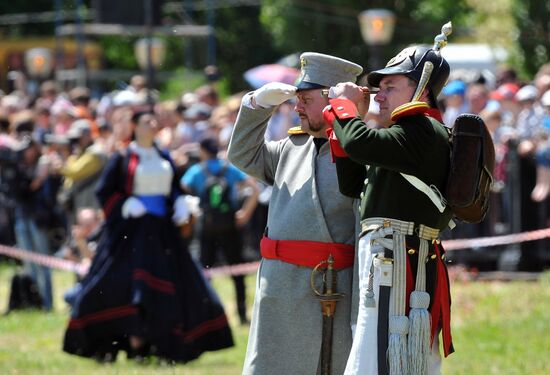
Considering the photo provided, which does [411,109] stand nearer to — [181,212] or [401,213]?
[401,213]

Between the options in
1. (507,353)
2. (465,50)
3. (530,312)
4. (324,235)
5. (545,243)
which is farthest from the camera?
(465,50)

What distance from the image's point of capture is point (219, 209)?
12.3m

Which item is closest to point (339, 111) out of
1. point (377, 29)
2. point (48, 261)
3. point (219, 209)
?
point (219, 209)

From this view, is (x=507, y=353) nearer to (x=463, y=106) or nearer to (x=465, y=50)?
(x=463, y=106)

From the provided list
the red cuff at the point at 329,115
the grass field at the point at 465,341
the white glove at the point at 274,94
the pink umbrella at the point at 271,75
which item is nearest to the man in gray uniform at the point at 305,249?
the white glove at the point at 274,94

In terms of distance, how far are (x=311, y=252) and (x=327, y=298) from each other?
0.71 feet

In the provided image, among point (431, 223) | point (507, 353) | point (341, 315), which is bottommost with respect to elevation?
point (507, 353)

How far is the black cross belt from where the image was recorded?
209 inches

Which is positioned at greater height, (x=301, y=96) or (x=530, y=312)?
(x=301, y=96)

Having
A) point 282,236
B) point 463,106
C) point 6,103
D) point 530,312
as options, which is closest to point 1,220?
point 6,103

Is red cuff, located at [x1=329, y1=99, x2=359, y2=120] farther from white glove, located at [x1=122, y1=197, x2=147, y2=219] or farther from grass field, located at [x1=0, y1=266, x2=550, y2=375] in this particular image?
white glove, located at [x1=122, y1=197, x2=147, y2=219]

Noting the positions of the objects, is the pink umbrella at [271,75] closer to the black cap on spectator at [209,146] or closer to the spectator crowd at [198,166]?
the spectator crowd at [198,166]

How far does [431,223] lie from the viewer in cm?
545

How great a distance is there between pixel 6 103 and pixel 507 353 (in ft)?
33.7
